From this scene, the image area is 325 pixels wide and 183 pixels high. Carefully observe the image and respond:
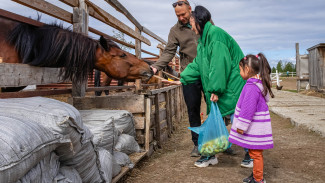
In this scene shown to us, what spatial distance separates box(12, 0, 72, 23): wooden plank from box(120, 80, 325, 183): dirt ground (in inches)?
70.0

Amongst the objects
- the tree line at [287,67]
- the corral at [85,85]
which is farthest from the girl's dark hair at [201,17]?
the tree line at [287,67]

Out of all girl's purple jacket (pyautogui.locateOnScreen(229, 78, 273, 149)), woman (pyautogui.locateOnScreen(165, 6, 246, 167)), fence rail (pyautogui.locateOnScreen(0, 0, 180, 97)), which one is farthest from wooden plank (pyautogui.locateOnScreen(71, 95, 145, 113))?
girl's purple jacket (pyautogui.locateOnScreen(229, 78, 273, 149))

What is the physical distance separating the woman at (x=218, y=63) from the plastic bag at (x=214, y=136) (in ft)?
0.50

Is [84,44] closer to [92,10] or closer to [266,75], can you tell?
[92,10]

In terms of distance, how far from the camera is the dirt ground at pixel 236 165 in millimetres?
2785

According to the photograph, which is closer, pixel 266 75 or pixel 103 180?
pixel 103 180

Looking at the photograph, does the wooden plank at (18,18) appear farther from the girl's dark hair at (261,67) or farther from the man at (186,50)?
the girl's dark hair at (261,67)

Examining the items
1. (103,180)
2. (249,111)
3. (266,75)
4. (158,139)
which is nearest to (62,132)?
(103,180)

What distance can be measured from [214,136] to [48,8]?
6.72 feet

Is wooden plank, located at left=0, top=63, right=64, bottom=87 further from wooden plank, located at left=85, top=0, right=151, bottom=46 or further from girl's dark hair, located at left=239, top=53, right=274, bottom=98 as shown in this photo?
girl's dark hair, located at left=239, top=53, right=274, bottom=98

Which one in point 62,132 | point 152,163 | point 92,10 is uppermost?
point 92,10

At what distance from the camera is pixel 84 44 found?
9.60 feet

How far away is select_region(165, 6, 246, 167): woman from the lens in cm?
282

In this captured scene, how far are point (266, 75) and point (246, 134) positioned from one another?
0.54 metres
